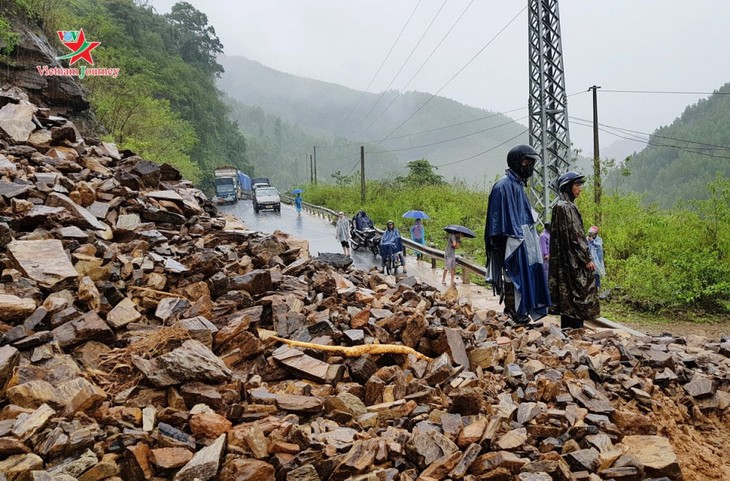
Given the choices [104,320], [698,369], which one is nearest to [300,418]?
[104,320]

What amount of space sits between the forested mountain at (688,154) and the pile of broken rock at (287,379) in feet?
177

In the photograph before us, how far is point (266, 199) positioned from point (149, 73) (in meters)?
13.1

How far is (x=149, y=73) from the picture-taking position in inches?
1240

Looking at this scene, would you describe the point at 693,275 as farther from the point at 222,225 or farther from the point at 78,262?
the point at 78,262

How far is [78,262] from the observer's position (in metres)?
3.95

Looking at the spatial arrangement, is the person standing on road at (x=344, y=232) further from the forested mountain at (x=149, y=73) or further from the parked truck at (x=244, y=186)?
the parked truck at (x=244, y=186)

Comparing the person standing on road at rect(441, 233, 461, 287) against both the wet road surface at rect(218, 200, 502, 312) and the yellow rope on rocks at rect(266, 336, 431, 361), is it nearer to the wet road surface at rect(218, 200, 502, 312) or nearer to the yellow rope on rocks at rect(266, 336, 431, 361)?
the wet road surface at rect(218, 200, 502, 312)

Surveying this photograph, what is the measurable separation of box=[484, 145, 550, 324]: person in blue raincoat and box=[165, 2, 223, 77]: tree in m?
57.0

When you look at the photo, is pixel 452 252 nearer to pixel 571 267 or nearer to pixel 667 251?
pixel 667 251

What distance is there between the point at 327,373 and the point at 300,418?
50cm

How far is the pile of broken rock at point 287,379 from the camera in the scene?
89.6 inches

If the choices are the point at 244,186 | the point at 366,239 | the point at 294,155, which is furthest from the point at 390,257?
the point at 294,155

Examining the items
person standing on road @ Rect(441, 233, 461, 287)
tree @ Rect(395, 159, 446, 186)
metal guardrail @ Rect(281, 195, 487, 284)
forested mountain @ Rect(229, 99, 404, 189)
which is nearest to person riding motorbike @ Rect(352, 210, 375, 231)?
metal guardrail @ Rect(281, 195, 487, 284)

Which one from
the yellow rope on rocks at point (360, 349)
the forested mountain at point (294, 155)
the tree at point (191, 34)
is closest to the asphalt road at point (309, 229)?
the yellow rope on rocks at point (360, 349)
